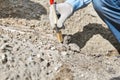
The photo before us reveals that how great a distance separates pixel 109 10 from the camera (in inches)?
144

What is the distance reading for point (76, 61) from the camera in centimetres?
358

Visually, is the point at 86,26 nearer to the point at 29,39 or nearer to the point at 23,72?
the point at 29,39

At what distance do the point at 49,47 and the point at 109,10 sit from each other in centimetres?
55

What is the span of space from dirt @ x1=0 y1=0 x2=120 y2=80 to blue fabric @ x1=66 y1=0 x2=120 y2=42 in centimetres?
23

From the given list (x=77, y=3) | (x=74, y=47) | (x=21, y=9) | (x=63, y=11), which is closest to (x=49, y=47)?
(x=74, y=47)

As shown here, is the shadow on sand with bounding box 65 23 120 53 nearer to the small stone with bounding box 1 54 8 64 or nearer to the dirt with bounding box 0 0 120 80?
the dirt with bounding box 0 0 120 80

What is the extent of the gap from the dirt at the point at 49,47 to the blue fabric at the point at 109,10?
9.0 inches

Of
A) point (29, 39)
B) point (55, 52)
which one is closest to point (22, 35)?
point (29, 39)

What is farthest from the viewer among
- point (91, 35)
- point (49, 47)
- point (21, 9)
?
point (21, 9)

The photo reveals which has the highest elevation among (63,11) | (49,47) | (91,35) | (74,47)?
(63,11)

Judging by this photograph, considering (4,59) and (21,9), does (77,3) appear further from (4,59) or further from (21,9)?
(4,59)

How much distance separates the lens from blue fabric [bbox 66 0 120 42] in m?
3.59

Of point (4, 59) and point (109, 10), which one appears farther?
point (109, 10)

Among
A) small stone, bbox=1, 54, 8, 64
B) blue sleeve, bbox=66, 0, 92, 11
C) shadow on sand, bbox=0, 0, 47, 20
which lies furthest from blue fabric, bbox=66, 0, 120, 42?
small stone, bbox=1, 54, 8, 64
